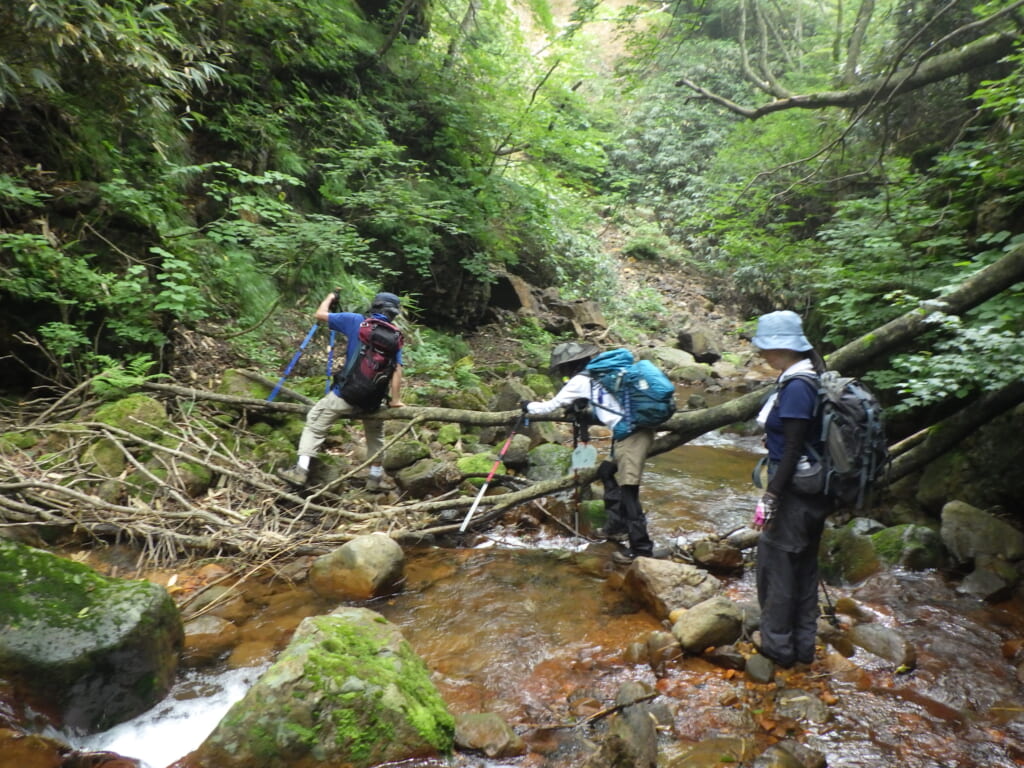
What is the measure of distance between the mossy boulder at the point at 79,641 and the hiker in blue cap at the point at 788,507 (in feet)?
13.2

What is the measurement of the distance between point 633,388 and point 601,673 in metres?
2.63

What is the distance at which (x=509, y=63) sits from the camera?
48.5ft

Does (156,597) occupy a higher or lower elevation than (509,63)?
lower

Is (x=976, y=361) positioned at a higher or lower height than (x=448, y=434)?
higher

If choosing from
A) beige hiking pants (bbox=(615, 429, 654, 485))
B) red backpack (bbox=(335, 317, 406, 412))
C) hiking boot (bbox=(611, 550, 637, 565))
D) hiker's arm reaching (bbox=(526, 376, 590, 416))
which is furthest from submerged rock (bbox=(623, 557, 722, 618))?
red backpack (bbox=(335, 317, 406, 412))

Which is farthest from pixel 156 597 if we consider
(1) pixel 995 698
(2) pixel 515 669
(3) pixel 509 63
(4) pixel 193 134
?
(3) pixel 509 63

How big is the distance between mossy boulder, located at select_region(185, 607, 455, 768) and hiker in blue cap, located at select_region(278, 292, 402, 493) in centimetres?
319

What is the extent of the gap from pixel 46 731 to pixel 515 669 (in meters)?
2.74

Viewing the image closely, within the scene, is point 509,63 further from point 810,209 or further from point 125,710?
point 125,710

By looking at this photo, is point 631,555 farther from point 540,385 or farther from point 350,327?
point 540,385

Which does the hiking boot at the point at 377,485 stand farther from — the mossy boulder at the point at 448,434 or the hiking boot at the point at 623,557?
the hiking boot at the point at 623,557

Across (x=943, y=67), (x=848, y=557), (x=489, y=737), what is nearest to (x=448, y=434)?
(x=848, y=557)

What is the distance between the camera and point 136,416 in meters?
6.05

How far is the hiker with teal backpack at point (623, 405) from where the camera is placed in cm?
546
